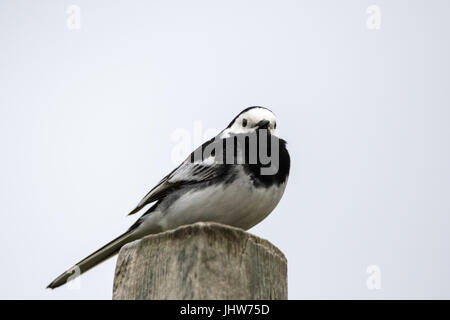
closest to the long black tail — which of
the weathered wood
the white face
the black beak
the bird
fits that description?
the bird

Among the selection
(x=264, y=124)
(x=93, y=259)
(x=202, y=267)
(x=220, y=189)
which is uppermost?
(x=264, y=124)

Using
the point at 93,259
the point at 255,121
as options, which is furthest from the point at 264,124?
the point at 93,259

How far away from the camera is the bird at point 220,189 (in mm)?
4457

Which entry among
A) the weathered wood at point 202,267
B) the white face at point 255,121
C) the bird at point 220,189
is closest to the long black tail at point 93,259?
the bird at point 220,189

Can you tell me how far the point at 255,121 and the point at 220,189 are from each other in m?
1.09

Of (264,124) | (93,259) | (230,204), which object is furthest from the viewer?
(264,124)

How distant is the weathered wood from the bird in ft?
3.93

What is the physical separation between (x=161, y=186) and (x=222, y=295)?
7.34 ft

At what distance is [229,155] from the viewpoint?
186 inches

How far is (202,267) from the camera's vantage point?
298 cm

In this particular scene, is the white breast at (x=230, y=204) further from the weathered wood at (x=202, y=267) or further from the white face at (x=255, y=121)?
the weathered wood at (x=202, y=267)

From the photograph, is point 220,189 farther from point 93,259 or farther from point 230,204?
point 93,259

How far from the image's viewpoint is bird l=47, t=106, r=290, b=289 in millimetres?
4457

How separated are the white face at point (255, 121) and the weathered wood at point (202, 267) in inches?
85.9
